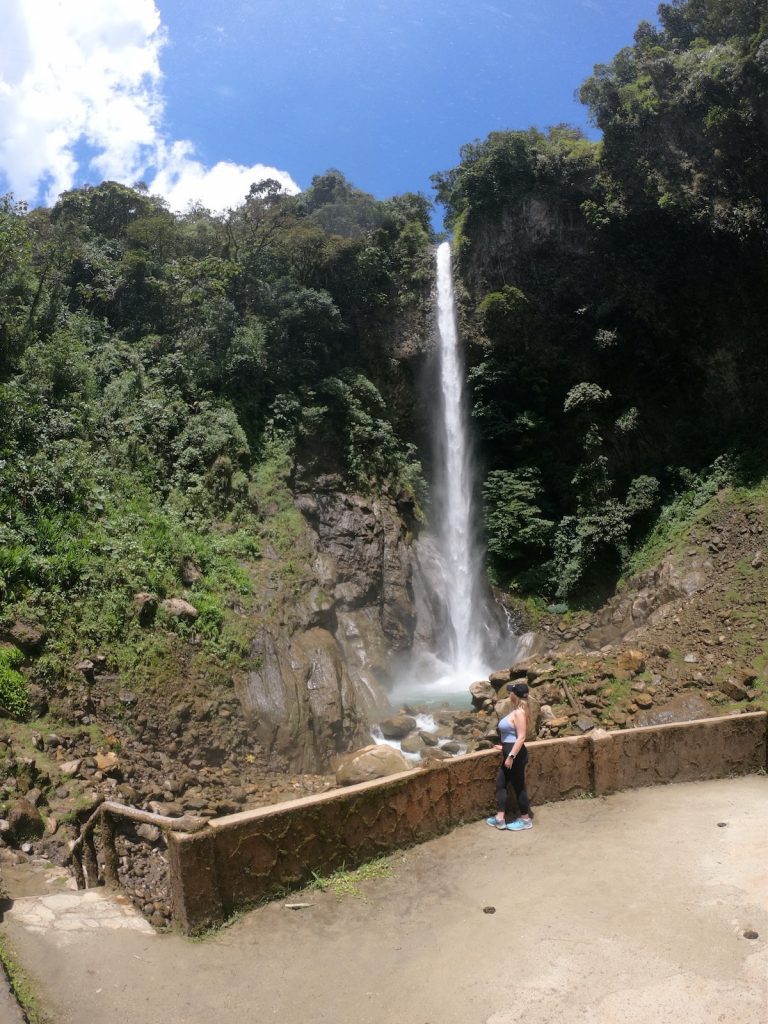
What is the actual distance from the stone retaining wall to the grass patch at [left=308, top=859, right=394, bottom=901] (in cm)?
5

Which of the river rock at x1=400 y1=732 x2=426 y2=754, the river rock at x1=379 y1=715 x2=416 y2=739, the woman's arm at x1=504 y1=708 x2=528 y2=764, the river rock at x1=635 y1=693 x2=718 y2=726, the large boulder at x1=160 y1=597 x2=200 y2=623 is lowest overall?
the river rock at x1=400 y1=732 x2=426 y2=754

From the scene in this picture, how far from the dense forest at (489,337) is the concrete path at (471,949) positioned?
31.0 ft

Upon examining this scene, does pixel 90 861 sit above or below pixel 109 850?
below

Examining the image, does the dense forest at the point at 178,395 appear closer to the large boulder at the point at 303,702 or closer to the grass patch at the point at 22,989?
the large boulder at the point at 303,702

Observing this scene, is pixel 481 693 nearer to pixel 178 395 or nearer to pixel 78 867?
pixel 78 867

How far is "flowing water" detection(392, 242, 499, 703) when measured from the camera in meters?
18.6

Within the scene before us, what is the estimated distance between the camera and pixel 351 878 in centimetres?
547

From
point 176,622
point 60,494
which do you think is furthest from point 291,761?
point 60,494

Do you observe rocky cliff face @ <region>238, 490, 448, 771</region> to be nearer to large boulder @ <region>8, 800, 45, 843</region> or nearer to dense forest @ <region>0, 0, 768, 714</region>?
dense forest @ <region>0, 0, 768, 714</region>

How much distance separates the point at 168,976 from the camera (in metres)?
4.30

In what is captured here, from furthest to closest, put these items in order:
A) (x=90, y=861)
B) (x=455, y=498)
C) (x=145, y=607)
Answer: (x=455, y=498)
(x=145, y=607)
(x=90, y=861)

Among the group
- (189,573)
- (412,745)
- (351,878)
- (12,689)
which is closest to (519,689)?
(351,878)

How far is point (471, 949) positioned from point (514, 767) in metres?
2.05

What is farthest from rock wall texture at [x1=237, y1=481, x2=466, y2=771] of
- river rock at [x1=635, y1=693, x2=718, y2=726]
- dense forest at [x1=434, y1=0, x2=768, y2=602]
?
river rock at [x1=635, y1=693, x2=718, y2=726]
